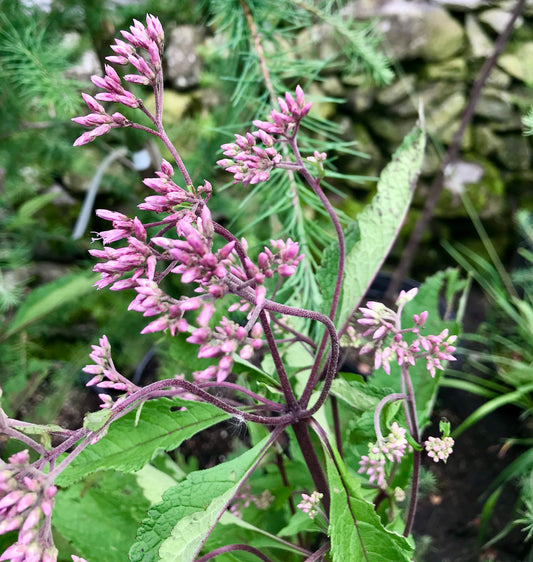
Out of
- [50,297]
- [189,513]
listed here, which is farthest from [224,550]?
[50,297]

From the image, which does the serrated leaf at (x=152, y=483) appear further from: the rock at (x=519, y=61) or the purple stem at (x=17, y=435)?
the rock at (x=519, y=61)

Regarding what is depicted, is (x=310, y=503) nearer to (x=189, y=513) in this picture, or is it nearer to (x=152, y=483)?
(x=189, y=513)

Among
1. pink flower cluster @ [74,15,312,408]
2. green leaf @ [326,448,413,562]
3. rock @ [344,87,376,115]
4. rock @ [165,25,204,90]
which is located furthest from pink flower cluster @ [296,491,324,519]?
rock @ [344,87,376,115]

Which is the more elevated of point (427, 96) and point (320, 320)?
point (427, 96)

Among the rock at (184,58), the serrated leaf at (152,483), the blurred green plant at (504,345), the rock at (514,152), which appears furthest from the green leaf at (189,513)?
the rock at (514,152)

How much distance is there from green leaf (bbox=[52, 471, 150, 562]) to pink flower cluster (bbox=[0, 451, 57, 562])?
0.21m

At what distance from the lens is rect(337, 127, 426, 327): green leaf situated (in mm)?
494

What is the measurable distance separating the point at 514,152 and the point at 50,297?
4.44 ft

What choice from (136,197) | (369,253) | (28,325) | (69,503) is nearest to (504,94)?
(136,197)

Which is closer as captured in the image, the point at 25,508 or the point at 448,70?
the point at 25,508

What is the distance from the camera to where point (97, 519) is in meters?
0.52

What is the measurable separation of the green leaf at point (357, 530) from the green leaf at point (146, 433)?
11 centimetres

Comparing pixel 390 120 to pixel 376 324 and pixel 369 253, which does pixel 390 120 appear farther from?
pixel 376 324

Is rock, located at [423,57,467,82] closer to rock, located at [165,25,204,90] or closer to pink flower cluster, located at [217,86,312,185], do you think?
rock, located at [165,25,204,90]
